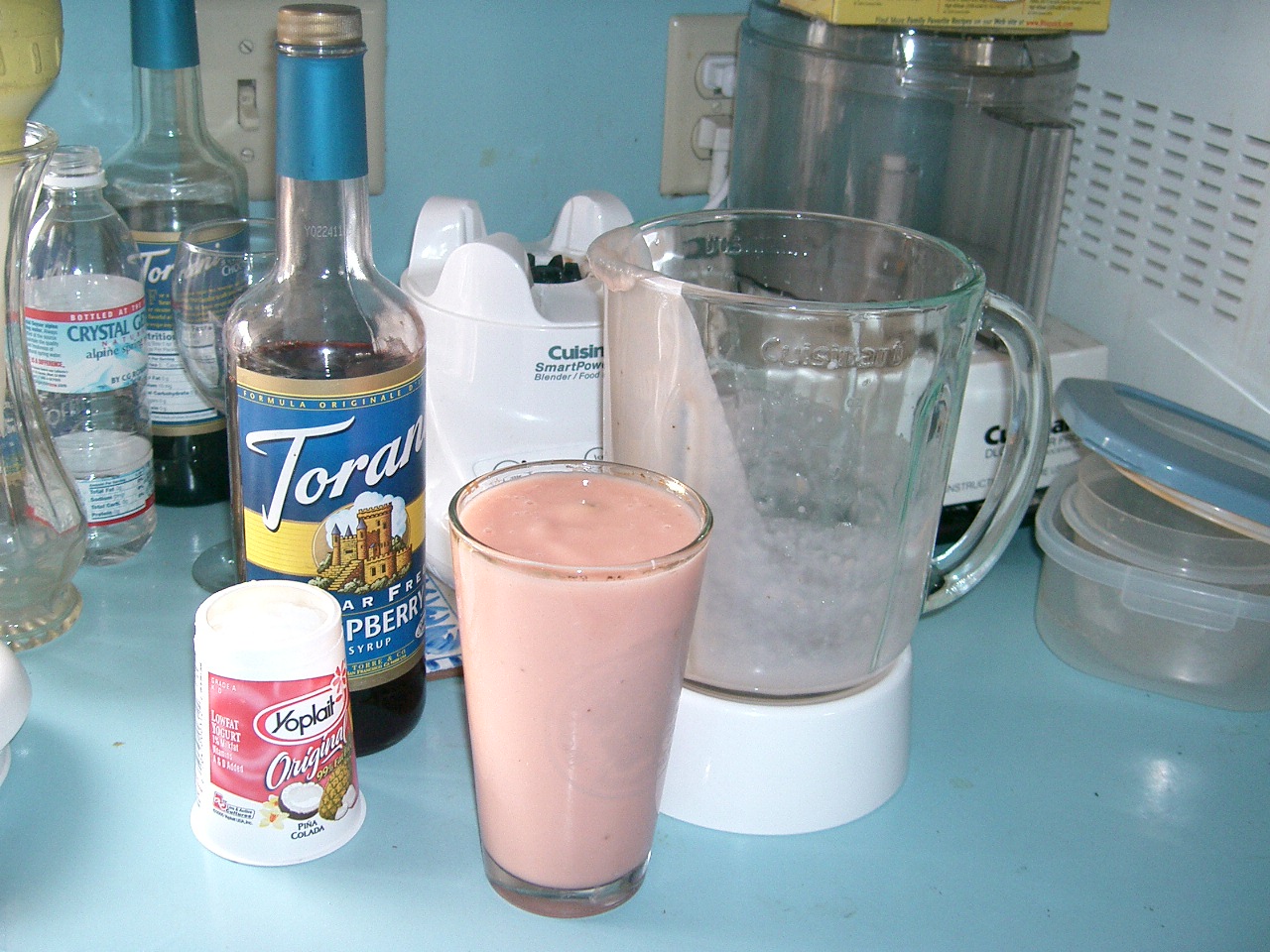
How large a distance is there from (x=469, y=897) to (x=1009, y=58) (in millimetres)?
626

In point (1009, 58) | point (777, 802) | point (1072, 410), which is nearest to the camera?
point (777, 802)

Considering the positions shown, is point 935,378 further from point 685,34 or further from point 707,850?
point 685,34

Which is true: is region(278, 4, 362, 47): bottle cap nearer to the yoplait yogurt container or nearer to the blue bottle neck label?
the blue bottle neck label

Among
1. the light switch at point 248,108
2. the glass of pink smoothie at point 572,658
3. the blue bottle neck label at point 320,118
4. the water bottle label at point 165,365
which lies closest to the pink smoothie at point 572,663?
the glass of pink smoothie at point 572,658

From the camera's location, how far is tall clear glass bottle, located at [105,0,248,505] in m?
0.78

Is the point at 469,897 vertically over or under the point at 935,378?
under

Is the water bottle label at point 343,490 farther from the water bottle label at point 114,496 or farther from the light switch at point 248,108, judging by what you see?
the light switch at point 248,108

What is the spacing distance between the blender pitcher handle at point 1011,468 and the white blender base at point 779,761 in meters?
0.07

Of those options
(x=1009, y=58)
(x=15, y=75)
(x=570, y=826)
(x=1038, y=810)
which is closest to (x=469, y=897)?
(x=570, y=826)

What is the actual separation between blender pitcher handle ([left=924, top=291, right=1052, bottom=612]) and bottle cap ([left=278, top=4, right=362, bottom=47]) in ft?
1.02

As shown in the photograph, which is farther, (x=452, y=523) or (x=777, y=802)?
(x=777, y=802)

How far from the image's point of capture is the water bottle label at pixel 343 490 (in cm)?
55

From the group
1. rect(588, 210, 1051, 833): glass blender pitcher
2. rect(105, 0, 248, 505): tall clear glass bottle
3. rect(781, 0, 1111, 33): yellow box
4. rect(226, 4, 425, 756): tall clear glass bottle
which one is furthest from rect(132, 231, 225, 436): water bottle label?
rect(781, 0, 1111, 33): yellow box

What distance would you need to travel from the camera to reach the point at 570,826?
52 centimetres
